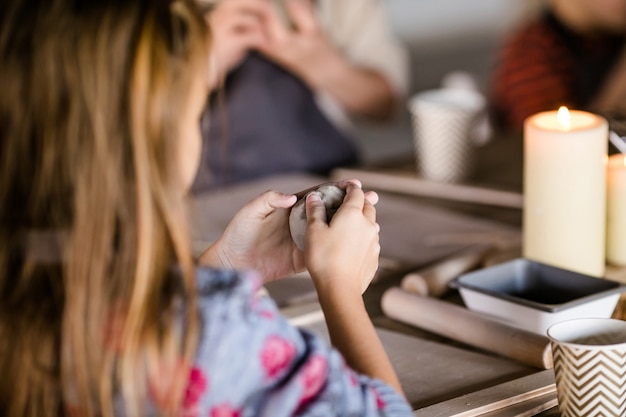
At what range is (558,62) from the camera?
222 cm

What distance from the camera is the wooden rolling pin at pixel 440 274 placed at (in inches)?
44.4

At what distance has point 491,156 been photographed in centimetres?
178

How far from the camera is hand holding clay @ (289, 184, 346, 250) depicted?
90 cm

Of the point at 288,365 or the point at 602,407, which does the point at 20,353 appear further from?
the point at 602,407

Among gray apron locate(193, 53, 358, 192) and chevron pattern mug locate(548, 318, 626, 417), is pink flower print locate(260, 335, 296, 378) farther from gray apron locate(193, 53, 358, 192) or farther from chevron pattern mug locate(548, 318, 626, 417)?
gray apron locate(193, 53, 358, 192)

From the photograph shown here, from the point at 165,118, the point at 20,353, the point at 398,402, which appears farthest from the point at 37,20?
the point at 398,402

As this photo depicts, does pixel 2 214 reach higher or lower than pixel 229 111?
higher

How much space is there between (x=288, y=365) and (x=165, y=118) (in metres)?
0.21

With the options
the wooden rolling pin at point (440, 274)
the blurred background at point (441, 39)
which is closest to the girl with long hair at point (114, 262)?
the wooden rolling pin at point (440, 274)

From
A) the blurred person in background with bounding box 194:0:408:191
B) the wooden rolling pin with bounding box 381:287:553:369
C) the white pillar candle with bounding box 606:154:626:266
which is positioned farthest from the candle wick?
the blurred person in background with bounding box 194:0:408:191

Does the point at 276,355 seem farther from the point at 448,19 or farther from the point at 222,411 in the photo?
the point at 448,19

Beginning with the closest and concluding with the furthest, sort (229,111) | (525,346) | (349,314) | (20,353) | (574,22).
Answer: (20,353) → (349,314) → (525,346) → (229,111) → (574,22)

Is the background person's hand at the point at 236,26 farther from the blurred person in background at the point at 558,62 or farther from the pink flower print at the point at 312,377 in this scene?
the pink flower print at the point at 312,377

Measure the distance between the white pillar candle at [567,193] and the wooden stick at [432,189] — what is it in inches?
13.9
